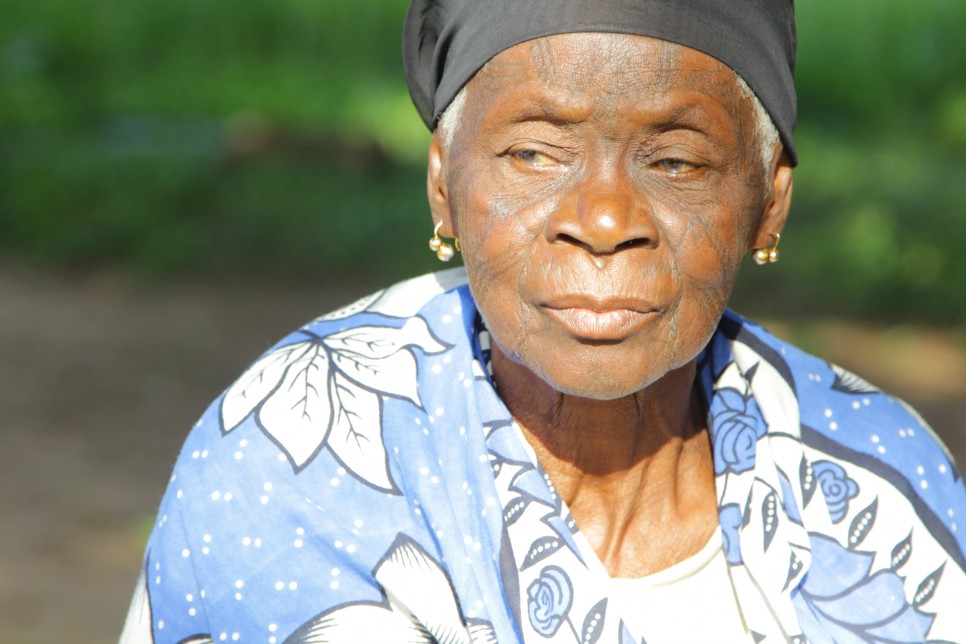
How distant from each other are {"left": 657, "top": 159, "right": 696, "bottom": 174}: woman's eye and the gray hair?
138mm

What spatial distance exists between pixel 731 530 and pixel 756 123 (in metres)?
0.68

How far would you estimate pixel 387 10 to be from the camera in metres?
10.2

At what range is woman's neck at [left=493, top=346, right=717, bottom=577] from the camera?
6.97 feet

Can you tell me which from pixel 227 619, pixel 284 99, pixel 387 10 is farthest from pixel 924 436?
pixel 387 10

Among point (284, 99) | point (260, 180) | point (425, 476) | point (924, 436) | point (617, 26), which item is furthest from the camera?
point (284, 99)

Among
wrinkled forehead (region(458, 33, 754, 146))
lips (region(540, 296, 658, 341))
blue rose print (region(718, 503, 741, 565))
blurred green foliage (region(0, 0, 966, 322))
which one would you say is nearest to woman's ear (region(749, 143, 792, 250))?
wrinkled forehead (region(458, 33, 754, 146))

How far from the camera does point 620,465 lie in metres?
2.17

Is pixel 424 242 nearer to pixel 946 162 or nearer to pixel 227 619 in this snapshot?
pixel 946 162

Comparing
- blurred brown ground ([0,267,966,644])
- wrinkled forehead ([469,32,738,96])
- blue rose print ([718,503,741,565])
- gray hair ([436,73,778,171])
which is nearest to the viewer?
wrinkled forehead ([469,32,738,96])

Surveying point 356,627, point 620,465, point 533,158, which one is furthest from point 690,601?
point 533,158

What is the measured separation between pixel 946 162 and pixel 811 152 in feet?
2.78

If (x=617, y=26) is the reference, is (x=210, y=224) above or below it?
above

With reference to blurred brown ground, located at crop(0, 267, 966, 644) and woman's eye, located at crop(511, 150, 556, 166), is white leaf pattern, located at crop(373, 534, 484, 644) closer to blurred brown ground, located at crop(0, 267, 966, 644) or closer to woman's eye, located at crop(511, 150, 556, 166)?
woman's eye, located at crop(511, 150, 556, 166)

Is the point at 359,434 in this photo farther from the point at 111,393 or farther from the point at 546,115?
the point at 111,393
